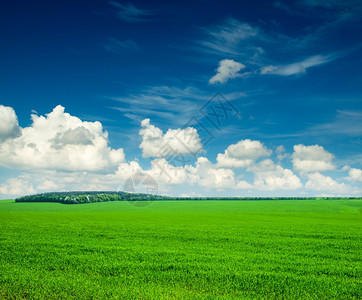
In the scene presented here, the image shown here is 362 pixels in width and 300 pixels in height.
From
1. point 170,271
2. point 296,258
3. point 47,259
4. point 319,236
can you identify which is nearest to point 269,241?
point 296,258

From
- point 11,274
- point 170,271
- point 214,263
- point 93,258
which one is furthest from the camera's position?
point 93,258

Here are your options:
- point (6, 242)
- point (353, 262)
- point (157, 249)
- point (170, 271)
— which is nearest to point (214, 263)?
point (170, 271)

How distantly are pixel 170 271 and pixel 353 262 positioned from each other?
31.7 feet

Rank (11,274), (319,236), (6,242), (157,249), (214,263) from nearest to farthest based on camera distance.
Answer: (11,274) < (214,263) < (157,249) < (6,242) < (319,236)

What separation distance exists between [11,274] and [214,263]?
872 cm

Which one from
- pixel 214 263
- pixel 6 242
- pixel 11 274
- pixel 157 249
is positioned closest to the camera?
pixel 11 274

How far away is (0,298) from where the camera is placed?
29.3ft

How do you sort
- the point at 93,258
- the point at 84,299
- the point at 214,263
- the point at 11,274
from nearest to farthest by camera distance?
the point at 84,299 < the point at 11,274 < the point at 214,263 < the point at 93,258

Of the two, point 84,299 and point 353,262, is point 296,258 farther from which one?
point 84,299

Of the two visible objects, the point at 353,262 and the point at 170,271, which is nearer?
the point at 170,271

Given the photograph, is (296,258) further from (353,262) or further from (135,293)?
(135,293)

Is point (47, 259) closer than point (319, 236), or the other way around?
point (47, 259)

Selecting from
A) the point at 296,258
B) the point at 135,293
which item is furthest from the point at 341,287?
the point at 135,293

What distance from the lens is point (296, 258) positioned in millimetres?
14625
